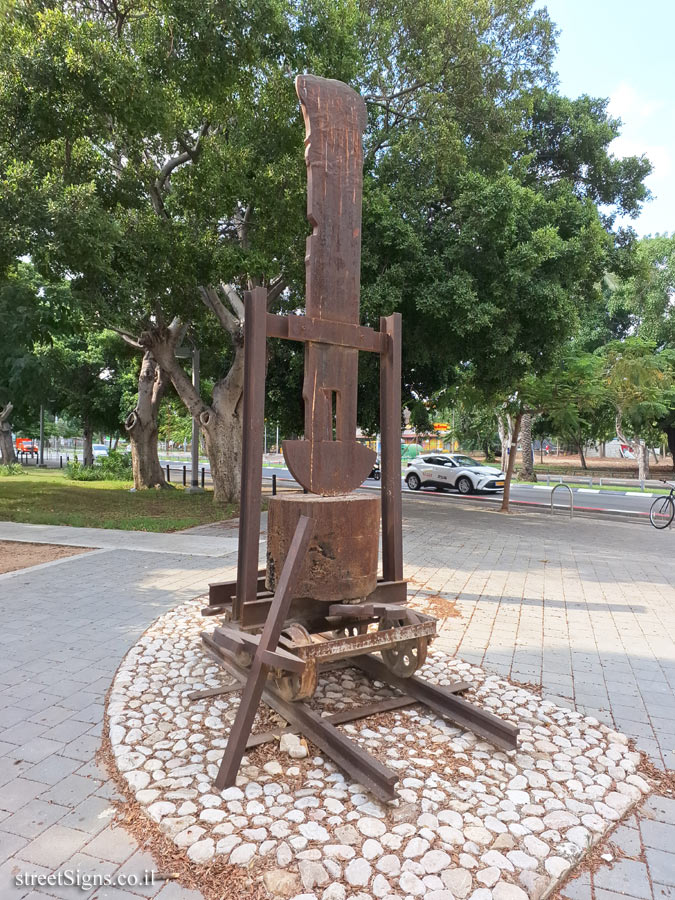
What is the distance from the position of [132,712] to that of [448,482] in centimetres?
1974

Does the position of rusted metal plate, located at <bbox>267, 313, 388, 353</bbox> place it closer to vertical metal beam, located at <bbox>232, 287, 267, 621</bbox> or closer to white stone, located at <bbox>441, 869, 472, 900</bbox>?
vertical metal beam, located at <bbox>232, 287, 267, 621</bbox>

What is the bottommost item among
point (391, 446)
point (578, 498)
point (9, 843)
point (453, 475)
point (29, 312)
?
point (578, 498)

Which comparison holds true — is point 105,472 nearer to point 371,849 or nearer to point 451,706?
point 451,706

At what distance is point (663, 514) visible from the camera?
43.3 feet

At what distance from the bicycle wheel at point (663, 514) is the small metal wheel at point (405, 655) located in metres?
11.2

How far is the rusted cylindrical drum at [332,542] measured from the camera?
11.3ft

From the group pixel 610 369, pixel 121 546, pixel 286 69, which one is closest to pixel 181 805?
pixel 121 546

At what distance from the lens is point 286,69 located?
1123cm

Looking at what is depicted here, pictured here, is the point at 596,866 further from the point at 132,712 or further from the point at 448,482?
the point at 448,482

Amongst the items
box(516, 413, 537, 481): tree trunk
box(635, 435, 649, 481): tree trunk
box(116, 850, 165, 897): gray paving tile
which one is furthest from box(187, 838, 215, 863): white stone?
box(635, 435, 649, 481): tree trunk

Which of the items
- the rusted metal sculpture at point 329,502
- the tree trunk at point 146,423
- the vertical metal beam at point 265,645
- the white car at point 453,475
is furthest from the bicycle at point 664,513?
the tree trunk at point 146,423

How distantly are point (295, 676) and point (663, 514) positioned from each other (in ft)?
40.5

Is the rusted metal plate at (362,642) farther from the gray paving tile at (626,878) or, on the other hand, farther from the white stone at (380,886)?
the gray paving tile at (626,878)

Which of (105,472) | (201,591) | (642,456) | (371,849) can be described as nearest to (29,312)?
(201,591)
